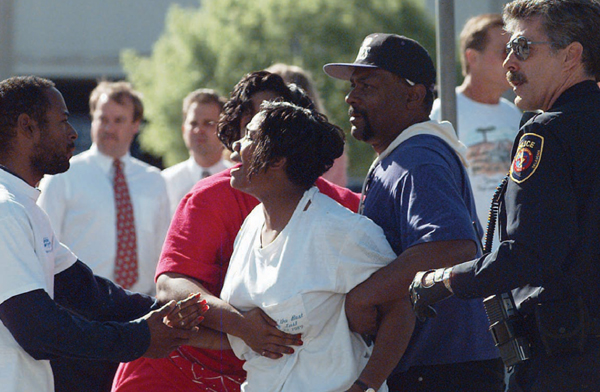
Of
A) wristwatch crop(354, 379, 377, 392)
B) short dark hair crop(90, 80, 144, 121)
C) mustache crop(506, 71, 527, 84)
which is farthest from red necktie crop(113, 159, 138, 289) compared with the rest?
mustache crop(506, 71, 527, 84)

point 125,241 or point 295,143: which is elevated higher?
point 295,143

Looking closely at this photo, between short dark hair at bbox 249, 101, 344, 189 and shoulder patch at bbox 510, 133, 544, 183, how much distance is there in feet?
2.31

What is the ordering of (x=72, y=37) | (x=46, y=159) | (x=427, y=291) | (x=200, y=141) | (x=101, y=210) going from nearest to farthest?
1. (x=427, y=291)
2. (x=46, y=159)
3. (x=101, y=210)
4. (x=200, y=141)
5. (x=72, y=37)

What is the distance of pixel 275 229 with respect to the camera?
314 cm

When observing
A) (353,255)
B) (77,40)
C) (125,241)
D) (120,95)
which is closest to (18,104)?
(353,255)

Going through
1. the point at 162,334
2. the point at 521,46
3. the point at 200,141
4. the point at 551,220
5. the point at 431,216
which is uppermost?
the point at 521,46

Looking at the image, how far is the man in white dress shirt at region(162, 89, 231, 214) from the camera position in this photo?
22.1 ft

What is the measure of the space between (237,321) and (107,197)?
11.4ft

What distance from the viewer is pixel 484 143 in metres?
5.52

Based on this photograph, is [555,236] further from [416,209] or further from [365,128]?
[365,128]

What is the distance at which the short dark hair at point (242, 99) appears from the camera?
3.67m

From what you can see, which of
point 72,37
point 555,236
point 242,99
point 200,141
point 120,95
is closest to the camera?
point 555,236

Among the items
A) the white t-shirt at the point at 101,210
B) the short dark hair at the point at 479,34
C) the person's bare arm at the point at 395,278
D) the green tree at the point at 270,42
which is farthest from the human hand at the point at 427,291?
the green tree at the point at 270,42

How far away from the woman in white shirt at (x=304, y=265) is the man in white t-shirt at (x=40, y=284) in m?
0.41
